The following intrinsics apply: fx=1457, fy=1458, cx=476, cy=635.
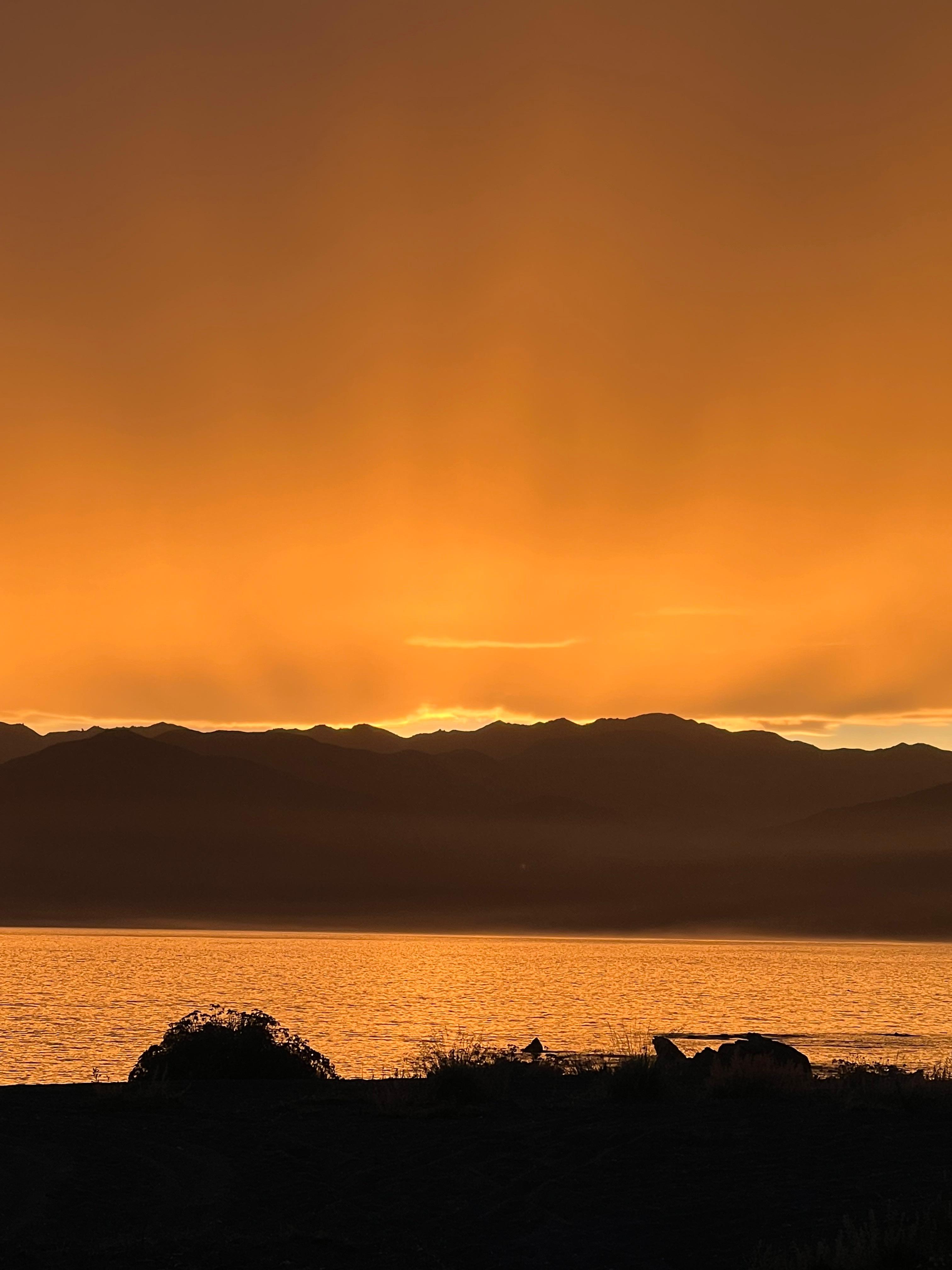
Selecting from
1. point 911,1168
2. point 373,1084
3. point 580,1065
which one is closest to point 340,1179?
point 911,1168

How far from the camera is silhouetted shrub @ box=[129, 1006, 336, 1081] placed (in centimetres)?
3266

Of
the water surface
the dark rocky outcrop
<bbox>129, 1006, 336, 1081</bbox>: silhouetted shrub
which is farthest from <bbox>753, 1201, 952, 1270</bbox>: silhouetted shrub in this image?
the water surface

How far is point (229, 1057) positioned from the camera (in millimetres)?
→ 33000

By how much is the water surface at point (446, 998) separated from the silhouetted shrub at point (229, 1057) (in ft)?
13.5

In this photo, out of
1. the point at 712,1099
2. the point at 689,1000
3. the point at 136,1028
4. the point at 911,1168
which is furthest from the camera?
the point at 689,1000

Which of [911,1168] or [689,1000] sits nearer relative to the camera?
[911,1168]

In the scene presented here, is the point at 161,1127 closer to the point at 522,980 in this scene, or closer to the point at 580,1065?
the point at 580,1065

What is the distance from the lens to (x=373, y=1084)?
2975 centimetres

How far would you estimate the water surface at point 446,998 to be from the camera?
153ft

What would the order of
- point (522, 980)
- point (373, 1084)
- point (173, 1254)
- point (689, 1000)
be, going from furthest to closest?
point (522, 980), point (689, 1000), point (373, 1084), point (173, 1254)

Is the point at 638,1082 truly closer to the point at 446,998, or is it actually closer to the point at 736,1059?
the point at 736,1059

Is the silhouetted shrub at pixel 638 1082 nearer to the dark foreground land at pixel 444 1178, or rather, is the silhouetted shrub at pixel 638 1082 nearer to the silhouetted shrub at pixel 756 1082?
the dark foreground land at pixel 444 1178

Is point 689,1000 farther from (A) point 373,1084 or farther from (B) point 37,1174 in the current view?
(B) point 37,1174

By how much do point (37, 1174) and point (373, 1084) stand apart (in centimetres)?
1027
